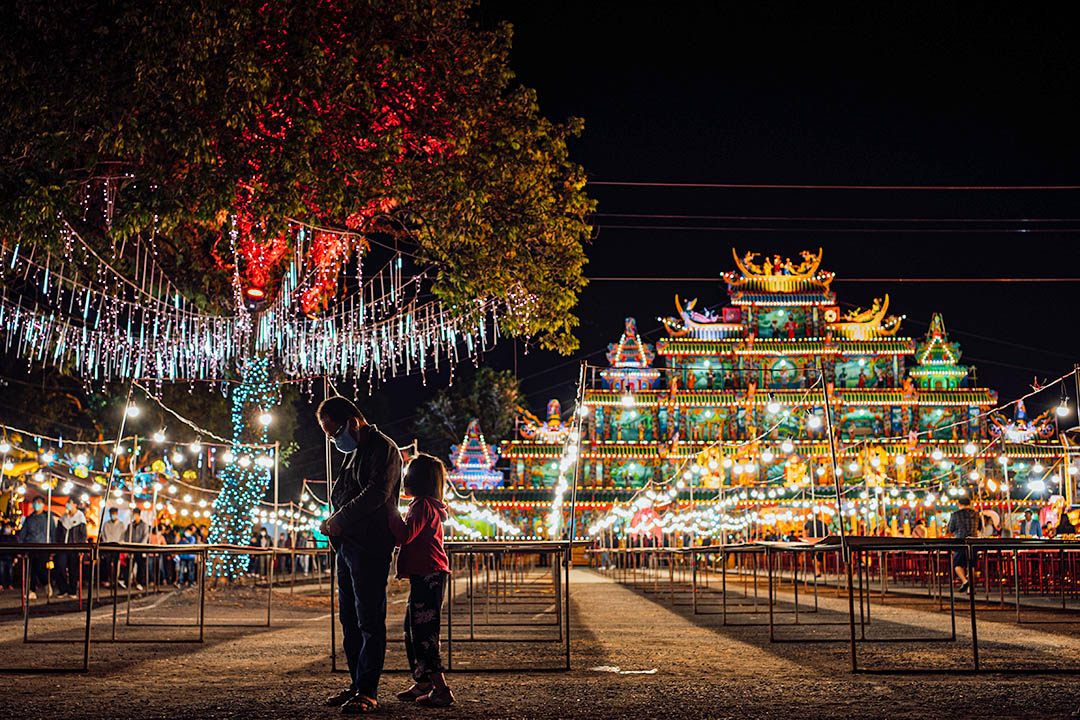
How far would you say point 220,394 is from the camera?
102 feet

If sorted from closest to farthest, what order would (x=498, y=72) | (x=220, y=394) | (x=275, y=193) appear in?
(x=275, y=193) < (x=498, y=72) < (x=220, y=394)

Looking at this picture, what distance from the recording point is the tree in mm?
68125

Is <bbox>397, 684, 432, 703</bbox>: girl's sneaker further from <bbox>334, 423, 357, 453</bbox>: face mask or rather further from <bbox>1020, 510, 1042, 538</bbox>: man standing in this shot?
<bbox>1020, 510, 1042, 538</bbox>: man standing

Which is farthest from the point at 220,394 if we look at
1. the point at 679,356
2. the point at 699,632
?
the point at 679,356

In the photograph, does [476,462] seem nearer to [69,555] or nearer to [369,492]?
[69,555]

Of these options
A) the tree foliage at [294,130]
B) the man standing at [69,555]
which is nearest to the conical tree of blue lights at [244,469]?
the man standing at [69,555]

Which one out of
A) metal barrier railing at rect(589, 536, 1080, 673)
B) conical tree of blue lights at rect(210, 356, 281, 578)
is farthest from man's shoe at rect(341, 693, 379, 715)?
conical tree of blue lights at rect(210, 356, 281, 578)

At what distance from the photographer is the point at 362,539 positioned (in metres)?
5.05

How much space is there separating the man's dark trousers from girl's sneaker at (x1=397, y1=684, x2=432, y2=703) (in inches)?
9.6

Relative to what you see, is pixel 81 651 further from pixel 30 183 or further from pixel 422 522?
pixel 30 183

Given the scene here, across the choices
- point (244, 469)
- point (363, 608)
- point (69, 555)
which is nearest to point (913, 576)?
point (244, 469)

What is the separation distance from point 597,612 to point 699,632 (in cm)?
387

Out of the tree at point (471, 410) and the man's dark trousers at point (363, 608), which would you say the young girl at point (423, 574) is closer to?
the man's dark trousers at point (363, 608)

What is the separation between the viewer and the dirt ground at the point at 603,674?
4.83m
